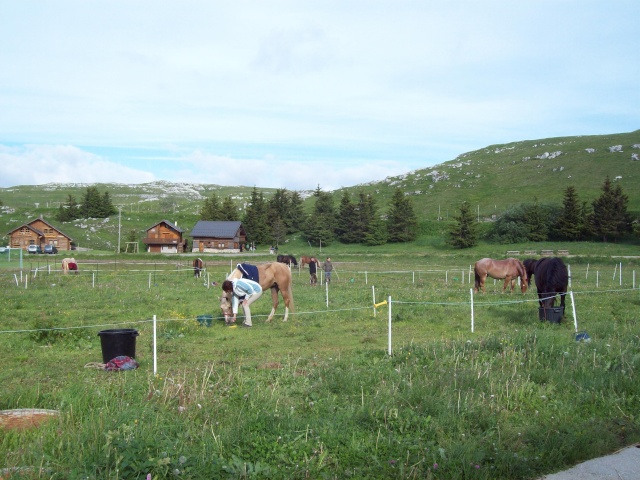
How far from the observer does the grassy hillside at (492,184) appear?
3812 inches

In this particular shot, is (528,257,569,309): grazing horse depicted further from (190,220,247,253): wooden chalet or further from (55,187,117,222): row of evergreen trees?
(55,187,117,222): row of evergreen trees

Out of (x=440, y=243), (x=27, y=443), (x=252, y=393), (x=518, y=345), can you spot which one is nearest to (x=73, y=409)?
(x=27, y=443)

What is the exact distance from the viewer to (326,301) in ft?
63.7

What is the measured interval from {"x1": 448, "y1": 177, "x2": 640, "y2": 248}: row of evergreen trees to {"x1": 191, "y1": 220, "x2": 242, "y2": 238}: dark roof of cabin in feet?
96.6

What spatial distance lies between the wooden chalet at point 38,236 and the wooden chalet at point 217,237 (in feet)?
64.6

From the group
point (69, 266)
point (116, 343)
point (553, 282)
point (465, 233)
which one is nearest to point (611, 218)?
point (465, 233)

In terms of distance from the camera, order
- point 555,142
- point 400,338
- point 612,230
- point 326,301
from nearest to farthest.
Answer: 1. point 400,338
2. point 326,301
3. point 612,230
4. point 555,142

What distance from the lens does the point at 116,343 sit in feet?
32.4

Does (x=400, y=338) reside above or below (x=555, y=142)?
below

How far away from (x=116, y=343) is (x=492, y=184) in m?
121

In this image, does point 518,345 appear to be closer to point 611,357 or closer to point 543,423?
point 611,357

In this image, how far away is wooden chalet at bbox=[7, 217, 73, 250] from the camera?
8038cm

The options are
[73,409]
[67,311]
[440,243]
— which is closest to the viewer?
[73,409]

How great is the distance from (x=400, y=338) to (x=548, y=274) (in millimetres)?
5338
